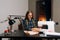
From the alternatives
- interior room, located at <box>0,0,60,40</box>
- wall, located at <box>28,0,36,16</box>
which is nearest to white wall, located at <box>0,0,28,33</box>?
interior room, located at <box>0,0,60,40</box>

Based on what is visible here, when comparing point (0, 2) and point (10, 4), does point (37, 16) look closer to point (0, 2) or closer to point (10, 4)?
point (10, 4)

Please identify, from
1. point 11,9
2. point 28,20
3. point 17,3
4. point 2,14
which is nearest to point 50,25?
point 28,20

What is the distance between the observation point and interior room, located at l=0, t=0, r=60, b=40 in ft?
10.4

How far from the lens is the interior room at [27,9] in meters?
3.16

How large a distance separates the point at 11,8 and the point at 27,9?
129 centimetres

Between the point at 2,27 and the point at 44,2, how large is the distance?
2.41 meters

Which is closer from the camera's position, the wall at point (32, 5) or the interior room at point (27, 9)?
the interior room at point (27, 9)

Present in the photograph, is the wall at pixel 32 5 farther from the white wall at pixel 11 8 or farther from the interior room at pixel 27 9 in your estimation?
the white wall at pixel 11 8

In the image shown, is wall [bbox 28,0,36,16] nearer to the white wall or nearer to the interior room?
the interior room

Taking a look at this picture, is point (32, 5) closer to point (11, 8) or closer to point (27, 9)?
point (27, 9)

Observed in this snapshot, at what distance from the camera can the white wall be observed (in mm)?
3178

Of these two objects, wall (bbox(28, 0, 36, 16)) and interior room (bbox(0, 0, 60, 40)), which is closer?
interior room (bbox(0, 0, 60, 40))

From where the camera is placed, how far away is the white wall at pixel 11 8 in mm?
3178

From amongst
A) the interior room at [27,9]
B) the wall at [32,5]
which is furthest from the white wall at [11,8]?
the wall at [32,5]
